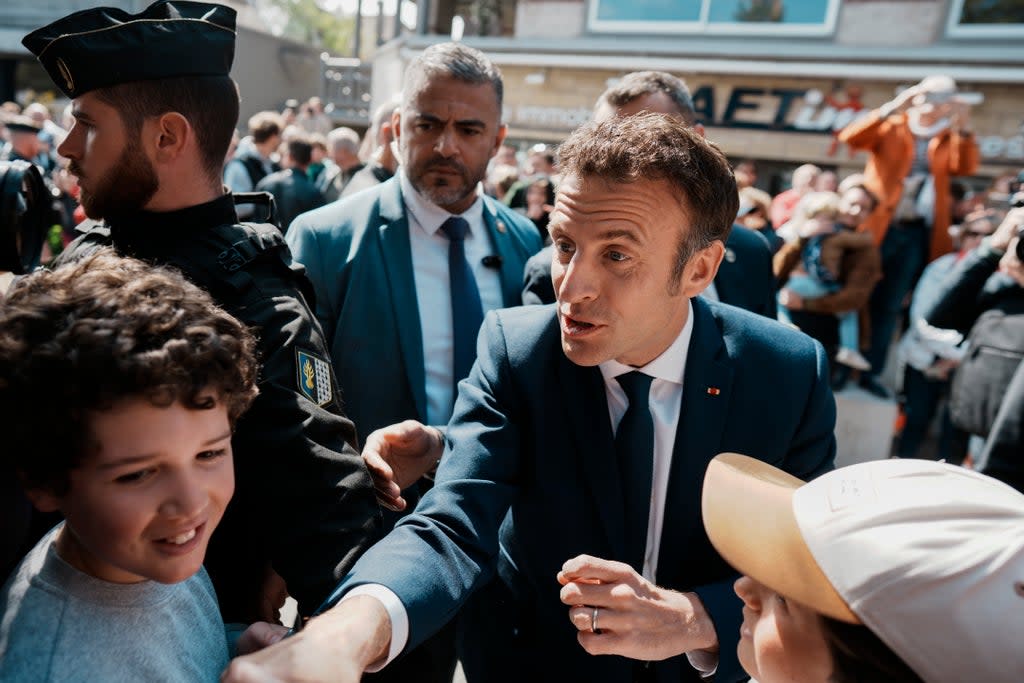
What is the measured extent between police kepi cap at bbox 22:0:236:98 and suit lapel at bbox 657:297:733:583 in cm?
136

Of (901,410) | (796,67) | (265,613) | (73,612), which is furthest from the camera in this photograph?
(796,67)

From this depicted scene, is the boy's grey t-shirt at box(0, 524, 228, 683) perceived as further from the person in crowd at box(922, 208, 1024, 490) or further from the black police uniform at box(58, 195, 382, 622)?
the person in crowd at box(922, 208, 1024, 490)

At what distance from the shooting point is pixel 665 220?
65.2 inches

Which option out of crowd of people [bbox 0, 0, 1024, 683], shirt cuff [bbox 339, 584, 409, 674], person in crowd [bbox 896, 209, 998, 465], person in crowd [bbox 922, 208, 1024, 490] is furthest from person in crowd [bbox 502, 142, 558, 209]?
shirt cuff [bbox 339, 584, 409, 674]

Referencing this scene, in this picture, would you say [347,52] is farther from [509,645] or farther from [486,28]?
[509,645]

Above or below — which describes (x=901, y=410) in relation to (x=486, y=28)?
below

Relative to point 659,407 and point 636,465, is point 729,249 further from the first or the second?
point 636,465

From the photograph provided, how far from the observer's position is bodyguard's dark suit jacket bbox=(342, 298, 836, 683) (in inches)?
Result: 64.7

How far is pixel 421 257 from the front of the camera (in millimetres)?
2709

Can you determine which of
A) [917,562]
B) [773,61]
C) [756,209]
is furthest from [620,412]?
[773,61]

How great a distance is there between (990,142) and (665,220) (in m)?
11.1

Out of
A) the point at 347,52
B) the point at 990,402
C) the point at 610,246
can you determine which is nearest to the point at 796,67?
the point at 990,402

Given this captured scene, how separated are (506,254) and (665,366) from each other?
1.26 meters

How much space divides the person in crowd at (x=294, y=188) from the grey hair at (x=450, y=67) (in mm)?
3728
